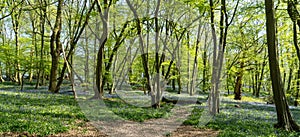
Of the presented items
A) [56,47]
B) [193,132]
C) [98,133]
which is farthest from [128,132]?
[56,47]

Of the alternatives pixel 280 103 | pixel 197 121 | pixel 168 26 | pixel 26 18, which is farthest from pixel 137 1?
pixel 26 18

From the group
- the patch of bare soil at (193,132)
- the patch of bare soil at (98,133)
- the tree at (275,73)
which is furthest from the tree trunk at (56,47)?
the tree at (275,73)

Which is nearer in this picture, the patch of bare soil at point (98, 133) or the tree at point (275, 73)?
the patch of bare soil at point (98, 133)

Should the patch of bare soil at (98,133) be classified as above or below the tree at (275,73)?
below

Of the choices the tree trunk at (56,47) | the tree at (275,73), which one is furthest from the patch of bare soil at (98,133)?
the tree trunk at (56,47)

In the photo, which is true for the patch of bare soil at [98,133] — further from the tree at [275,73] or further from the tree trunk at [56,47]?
the tree trunk at [56,47]

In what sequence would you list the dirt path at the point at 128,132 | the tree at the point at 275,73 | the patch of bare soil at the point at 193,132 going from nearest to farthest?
the dirt path at the point at 128,132
the patch of bare soil at the point at 193,132
the tree at the point at 275,73

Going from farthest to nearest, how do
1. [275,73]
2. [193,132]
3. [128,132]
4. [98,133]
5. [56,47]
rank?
[56,47] → [275,73] → [193,132] → [128,132] → [98,133]

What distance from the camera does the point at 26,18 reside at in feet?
115

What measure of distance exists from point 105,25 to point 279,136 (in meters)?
13.1

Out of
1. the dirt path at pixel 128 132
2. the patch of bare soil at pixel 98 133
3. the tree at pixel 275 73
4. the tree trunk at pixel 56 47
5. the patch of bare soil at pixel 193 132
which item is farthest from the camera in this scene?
the tree trunk at pixel 56 47

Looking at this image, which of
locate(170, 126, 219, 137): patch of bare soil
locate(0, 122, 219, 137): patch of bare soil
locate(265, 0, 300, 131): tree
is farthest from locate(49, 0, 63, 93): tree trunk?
locate(265, 0, 300, 131): tree

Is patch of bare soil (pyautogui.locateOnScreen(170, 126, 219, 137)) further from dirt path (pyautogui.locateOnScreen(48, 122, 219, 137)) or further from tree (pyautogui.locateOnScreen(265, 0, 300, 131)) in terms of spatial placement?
tree (pyautogui.locateOnScreen(265, 0, 300, 131))

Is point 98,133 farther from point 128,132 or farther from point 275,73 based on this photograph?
point 275,73
